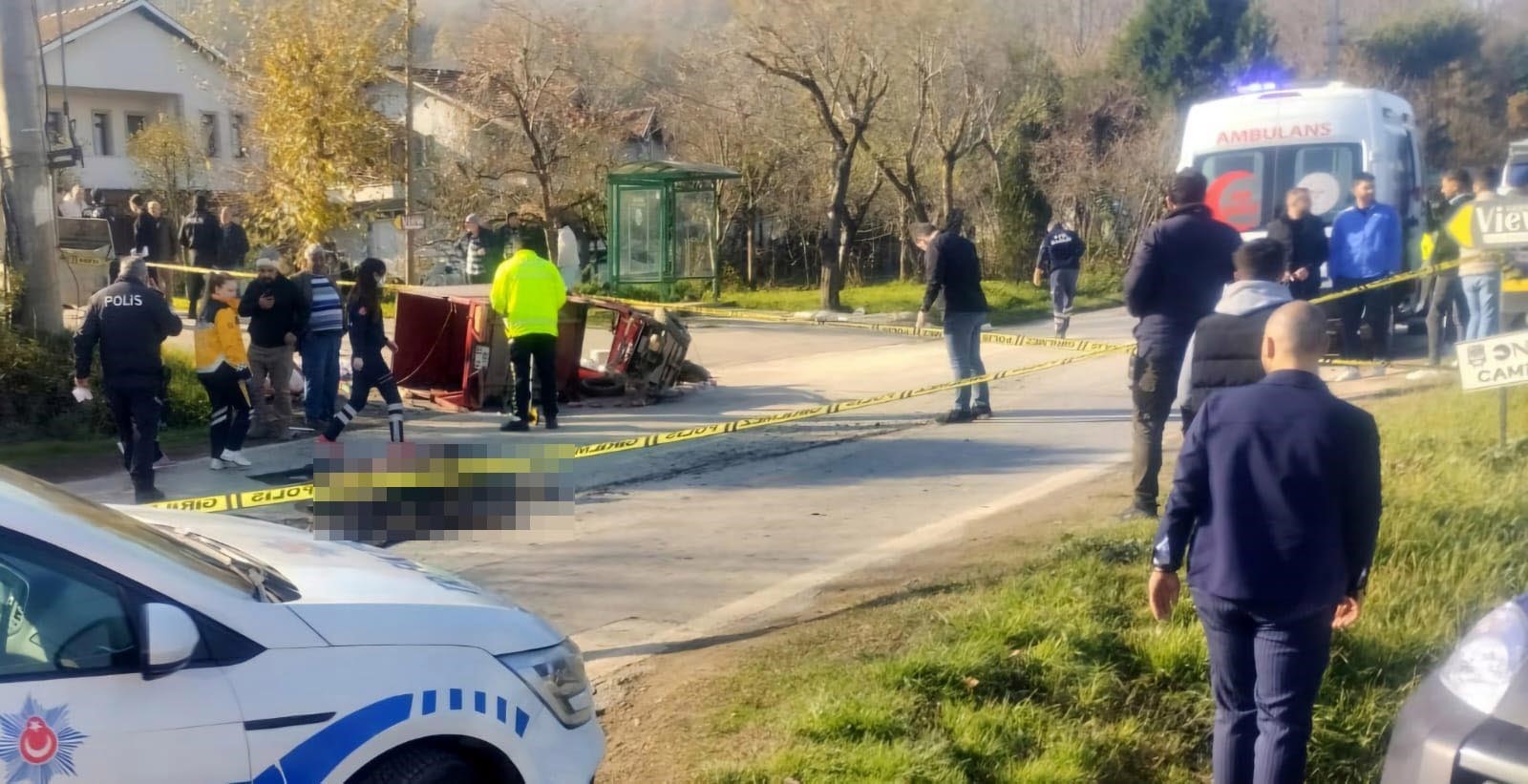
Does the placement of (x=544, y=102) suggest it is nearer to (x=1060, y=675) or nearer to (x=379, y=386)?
(x=379, y=386)

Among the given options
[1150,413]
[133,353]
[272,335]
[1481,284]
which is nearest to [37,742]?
[1150,413]

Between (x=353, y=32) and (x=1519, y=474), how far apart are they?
19260 millimetres

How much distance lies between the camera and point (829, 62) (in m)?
23.3

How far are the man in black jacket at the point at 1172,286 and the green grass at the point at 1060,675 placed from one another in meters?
0.86

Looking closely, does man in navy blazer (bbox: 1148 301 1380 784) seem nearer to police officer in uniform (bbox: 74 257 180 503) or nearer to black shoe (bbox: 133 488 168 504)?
police officer in uniform (bbox: 74 257 180 503)

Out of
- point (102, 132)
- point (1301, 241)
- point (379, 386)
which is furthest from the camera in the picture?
point (102, 132)

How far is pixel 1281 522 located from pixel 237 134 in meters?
38.9

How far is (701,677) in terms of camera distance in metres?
5.40

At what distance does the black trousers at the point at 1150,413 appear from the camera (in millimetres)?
7254

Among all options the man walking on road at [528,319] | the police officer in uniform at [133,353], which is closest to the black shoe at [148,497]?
the police officer in uniform at [133,353]

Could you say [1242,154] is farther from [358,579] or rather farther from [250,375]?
[358,579]

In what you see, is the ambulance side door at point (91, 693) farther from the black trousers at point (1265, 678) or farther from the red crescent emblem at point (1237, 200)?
the red crescent emblem at point (1237, 200)

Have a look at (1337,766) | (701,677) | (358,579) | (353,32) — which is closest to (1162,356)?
(1337,766)

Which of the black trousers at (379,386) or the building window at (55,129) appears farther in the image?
the building window at (55,129)
